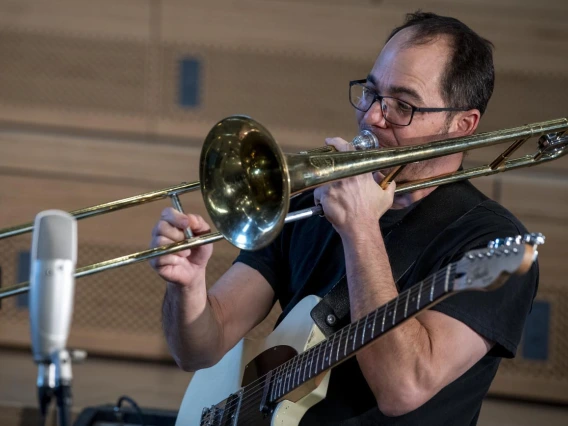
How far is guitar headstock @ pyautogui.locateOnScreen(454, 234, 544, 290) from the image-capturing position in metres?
1.33

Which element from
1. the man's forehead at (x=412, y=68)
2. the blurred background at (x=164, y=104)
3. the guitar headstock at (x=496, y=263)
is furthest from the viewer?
the blurred background at (x=164, y=104)

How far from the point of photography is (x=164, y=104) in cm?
359

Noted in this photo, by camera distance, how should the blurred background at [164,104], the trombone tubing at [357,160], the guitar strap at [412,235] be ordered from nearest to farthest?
the trombone tubing at [357,160]
the guitar strap at [412,235]
the blurred background at [164,104]

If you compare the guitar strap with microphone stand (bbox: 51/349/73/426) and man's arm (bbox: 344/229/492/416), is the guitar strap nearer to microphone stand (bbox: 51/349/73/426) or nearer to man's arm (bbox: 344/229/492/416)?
man's arm (bbox: 344/229/492/416)

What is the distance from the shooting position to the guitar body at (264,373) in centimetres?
184

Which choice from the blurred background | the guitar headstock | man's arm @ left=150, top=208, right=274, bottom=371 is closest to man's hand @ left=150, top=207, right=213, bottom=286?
man's arm @ left=150, top=208, right=274, bottom=371

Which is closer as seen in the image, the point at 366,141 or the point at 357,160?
the point at 357,160

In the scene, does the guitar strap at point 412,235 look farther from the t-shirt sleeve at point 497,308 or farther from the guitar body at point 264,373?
the t-shirt sleeve at point 497,308

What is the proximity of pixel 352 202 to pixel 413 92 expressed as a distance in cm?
35

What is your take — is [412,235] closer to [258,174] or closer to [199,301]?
Answer: [258,174]

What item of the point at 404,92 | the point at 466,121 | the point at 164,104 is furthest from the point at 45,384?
the point at 164,104

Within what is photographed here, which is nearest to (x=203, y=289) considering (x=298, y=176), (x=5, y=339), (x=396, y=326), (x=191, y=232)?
(x=191, y=232)

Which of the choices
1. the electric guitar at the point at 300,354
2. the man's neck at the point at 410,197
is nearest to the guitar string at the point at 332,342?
the electric guitar at the point at 300,354

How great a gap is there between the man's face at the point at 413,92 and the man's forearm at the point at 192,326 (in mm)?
534
